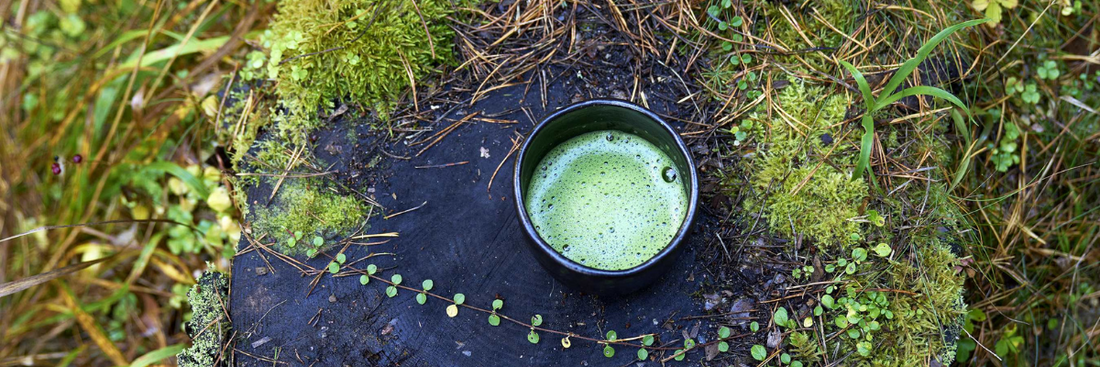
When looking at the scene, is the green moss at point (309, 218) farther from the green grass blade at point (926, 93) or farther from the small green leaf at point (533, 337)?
the green grass blade at point (926, 93)

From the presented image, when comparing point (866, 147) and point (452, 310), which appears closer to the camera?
point (866, 147)

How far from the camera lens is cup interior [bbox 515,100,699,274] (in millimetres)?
1690

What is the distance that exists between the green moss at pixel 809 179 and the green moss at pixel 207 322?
1795 millimetres

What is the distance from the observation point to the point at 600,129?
2072 mm

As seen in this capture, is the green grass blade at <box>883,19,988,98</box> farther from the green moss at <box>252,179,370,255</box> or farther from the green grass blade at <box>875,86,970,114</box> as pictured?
the green moss at <box>252,179,370,255</box>

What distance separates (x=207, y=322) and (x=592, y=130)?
4.74 feet

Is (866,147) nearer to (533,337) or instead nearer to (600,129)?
(600,129)

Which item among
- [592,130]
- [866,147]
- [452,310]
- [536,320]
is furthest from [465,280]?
[866,147]

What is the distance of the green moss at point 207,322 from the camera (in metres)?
2.00

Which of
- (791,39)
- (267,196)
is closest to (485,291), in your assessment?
(267,196)

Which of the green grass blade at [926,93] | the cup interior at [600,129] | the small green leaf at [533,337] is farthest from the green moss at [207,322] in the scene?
the green grass blade at [926,93]

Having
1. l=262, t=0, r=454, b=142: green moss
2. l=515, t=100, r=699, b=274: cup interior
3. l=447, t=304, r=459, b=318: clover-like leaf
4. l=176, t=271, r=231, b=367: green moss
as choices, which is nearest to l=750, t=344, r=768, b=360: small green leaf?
l=515, t=100, r=699, b=274: cup interior

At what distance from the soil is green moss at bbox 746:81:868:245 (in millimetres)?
114

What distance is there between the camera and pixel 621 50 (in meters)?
2.17
